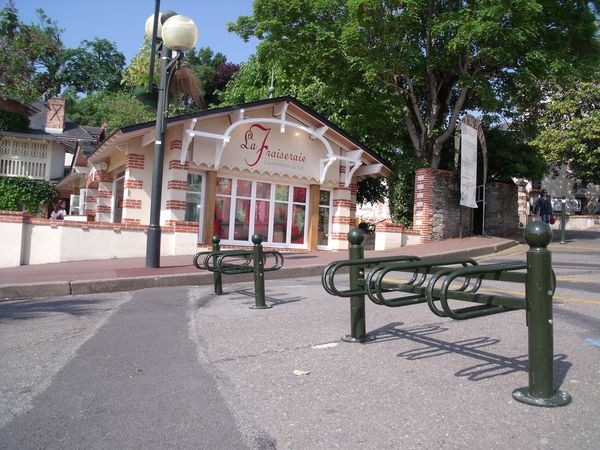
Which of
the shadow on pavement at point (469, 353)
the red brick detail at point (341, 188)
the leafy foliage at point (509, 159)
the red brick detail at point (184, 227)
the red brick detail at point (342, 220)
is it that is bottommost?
the shadow on pavement at point (469, 353)

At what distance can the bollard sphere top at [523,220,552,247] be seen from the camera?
10.5 feet

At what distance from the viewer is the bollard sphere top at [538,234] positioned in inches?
126

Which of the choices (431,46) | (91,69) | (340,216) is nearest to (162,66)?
(340,216)

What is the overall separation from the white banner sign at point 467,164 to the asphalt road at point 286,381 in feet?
34.0

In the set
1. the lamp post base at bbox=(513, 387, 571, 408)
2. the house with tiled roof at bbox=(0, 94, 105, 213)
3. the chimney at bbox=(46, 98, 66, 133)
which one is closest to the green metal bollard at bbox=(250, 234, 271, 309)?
the lamp post base at bbox=(513, 387, 571, 408)

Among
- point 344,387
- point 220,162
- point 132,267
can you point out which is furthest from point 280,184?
point 344,387

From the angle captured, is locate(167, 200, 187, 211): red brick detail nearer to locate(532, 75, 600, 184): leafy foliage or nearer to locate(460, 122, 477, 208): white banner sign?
locate(460, 122, 477, 208): white banner sign

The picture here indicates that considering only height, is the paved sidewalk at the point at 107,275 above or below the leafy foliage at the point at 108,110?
below

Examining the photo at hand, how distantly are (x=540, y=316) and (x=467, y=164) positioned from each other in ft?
46.4

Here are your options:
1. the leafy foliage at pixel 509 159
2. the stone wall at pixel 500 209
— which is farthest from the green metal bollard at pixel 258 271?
the leafy foliage at pixel 509 159

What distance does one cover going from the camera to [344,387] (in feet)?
12.1

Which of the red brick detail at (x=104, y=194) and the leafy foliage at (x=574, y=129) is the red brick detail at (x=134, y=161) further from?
the leafy foliage at (x=574, y=129)

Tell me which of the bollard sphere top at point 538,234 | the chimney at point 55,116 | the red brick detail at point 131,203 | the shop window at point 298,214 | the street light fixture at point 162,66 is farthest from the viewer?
the chimney at point 55,116

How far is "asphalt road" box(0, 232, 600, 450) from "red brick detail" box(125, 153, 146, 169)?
9.12 meters
